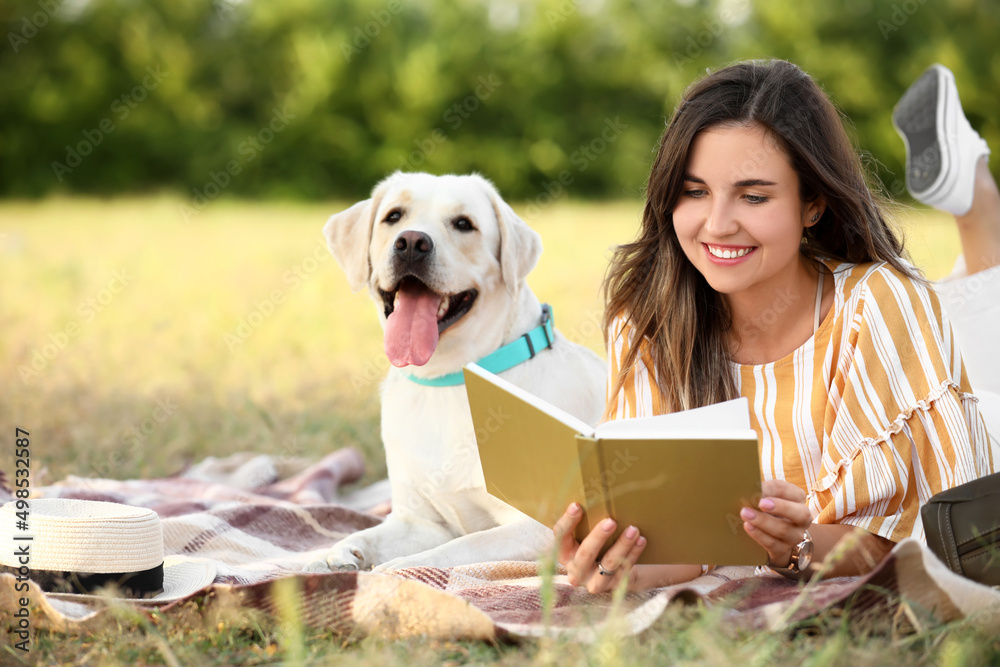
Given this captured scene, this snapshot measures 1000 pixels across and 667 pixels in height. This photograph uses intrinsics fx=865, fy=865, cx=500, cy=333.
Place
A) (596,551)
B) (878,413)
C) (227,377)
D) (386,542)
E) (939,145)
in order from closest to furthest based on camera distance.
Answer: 1. (596,551)
2. (878,413)
3. (386,542)
4. (939,145)
5. (227,377)

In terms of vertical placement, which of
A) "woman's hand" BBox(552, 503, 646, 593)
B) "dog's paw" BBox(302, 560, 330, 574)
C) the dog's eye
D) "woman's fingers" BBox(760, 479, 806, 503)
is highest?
the dog's eye

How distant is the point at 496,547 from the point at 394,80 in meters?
17.2

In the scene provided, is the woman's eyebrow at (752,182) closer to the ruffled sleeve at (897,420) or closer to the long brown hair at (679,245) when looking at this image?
the long brown hair at (679,245)

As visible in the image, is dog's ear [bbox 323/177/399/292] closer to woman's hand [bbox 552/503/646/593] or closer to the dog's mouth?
the dog's mouth

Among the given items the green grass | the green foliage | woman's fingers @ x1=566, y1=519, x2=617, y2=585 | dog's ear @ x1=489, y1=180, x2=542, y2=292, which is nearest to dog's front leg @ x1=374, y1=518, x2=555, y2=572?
woman's fingers @ x1=566, y1=519, x2=617, y2=585

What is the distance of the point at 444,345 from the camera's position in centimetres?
309

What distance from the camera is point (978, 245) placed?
3816mm

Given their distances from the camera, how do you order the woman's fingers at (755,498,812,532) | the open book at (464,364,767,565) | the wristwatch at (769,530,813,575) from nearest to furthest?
the open book at (464,364,767,565) → the woman's fingers at (755,498,812,532) → the wristwatch at (769,530,813,575)

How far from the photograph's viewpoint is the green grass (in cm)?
184

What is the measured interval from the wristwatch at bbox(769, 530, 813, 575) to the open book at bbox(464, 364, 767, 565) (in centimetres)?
21

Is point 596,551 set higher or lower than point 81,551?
lower

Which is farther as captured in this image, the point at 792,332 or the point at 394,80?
the point at 394,80

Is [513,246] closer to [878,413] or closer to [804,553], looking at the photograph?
[878,413]

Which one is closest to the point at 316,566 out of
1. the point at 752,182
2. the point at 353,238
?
the point at 353,238
